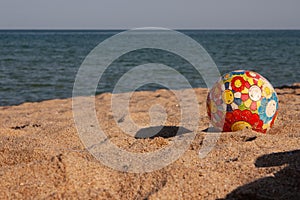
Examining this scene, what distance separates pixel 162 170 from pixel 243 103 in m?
1.49

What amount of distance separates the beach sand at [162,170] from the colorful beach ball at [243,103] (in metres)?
0.16

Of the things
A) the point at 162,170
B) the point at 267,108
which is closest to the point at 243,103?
the point at 267,108

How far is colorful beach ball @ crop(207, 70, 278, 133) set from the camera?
4695 millimetres

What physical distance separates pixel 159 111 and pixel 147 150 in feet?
9.38

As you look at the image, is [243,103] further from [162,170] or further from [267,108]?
[162,170]

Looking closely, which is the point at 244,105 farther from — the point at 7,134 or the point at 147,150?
the point at 7,134

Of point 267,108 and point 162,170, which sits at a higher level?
point 267,108

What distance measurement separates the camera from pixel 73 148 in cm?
471

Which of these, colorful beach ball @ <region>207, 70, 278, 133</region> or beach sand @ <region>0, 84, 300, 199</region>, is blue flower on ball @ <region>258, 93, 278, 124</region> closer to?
colorful beach ball @ <region>207, 70, 278, 133</region>

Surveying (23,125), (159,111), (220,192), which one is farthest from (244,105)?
(23,125)

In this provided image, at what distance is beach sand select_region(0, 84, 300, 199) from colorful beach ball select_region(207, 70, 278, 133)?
0.16 metres

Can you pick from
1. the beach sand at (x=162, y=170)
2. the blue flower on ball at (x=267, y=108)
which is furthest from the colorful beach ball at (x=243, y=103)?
the beach sand at (x=162, y=170)

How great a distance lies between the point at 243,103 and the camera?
4684mm

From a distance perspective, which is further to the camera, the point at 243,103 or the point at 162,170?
the point at 243,103
